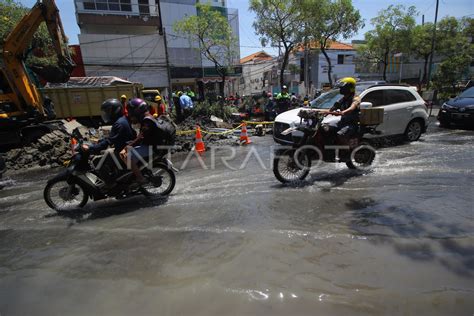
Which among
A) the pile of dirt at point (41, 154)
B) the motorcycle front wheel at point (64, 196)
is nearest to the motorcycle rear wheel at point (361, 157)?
the motorcycle front wheel at point (64, 196)

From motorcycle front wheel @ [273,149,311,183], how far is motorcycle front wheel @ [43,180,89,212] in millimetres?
3470

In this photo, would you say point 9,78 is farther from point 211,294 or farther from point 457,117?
point 457,117

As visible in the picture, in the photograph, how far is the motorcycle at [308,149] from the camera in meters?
5.94

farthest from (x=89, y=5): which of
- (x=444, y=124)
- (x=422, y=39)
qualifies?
(x=422, y=39)

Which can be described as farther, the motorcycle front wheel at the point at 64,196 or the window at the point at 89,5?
the window at the point at 89,5

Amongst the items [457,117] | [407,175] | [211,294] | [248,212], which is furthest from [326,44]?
[211,294]

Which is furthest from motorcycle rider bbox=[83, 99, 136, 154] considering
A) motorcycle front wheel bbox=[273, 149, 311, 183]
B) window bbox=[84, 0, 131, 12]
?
window bbox=[84, 0, 131, 12]

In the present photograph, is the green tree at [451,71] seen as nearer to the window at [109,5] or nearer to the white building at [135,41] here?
the white building at [135,41]

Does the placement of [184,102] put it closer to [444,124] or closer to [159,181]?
[159,181]

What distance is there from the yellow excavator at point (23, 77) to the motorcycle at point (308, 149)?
8764 millimetres

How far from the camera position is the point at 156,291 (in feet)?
9.66

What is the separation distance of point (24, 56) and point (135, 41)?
68.1 feet

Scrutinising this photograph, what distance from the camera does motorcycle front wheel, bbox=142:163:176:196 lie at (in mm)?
5469

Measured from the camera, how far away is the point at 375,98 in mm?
8453
